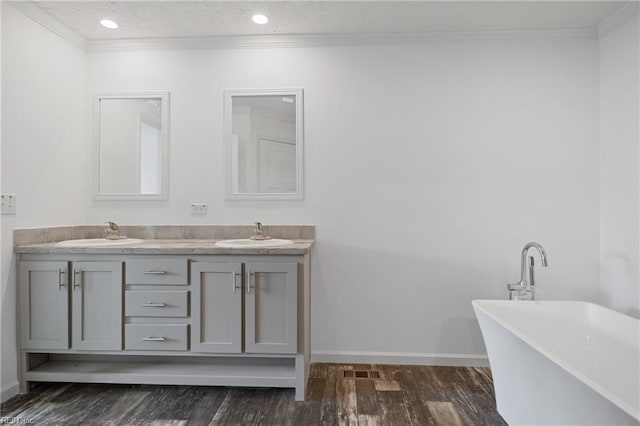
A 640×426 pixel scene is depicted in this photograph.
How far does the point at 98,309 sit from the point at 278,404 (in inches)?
48.7

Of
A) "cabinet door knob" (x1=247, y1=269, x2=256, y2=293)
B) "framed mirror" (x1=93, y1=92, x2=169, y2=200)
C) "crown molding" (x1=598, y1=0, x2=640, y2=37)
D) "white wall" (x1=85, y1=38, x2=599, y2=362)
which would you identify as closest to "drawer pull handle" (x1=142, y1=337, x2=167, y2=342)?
"cabinet door knob" (x1=247, y1=269, x2=256, y2=293)

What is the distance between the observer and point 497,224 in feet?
8.91

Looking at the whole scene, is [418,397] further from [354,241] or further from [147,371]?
[147,371]

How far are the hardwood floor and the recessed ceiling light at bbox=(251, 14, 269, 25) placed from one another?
8.13ft

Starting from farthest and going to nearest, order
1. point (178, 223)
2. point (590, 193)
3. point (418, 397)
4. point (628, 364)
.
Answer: point (178, 223)
point (590, 193)
point (418, 397)
point (628, 364)

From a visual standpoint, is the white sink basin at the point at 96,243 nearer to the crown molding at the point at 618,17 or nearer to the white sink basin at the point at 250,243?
the white sink basin at the point at 250,243

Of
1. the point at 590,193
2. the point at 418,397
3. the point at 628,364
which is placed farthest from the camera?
the point at 590,193

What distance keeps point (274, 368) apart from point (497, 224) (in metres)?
1.88

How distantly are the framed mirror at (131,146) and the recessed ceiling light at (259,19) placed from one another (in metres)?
0.89

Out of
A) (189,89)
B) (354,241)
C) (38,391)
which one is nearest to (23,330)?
(38,391)

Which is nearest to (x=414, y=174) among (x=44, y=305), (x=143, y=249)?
(x=143, y=249)

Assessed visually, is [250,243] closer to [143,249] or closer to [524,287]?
[143,249]

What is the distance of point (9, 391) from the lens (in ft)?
7.23

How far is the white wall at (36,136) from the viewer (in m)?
2.22
